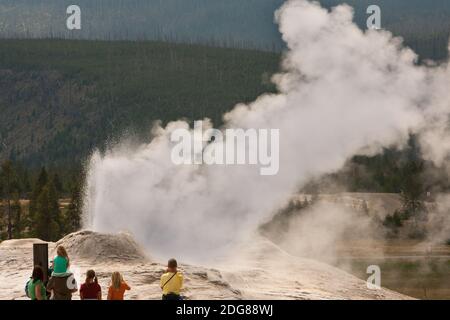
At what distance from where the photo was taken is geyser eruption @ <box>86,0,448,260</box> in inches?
1299

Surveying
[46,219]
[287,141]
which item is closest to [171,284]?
[287,141]

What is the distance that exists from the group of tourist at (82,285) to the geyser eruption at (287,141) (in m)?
12.7

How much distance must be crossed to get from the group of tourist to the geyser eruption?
1267cm

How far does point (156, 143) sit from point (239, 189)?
4.35 m

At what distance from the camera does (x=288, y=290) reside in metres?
25.0

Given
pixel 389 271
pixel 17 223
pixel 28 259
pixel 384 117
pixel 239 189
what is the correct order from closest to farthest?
pixel 28 259 < pixel 239 189 < pixel 384 117 < pixel 389 271 < pixel 17 223

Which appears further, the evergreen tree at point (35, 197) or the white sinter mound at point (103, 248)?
the evergreen tree at point (35, 197)

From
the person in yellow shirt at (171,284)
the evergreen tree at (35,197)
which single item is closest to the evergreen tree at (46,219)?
the evergreen tree at (35,197)

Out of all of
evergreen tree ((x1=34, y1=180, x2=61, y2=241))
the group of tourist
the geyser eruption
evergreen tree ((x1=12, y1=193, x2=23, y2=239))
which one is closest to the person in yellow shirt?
the group of tourist

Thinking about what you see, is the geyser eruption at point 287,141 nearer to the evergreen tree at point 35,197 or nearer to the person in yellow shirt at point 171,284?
the person in yellow shirt at point 171,284

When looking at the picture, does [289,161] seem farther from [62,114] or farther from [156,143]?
[62,114]

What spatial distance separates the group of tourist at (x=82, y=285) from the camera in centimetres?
1689

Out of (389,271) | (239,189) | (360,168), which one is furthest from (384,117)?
(360,168)

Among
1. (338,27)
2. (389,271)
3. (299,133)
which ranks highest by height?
(338,27)
